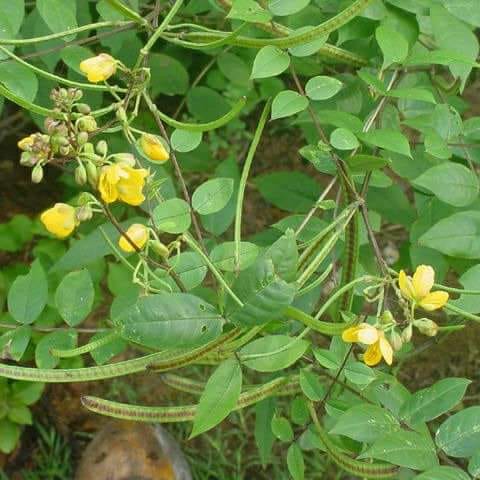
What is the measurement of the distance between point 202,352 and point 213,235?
49 cm

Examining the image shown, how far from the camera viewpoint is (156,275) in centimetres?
122

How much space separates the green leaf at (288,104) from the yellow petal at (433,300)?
38 centimetres

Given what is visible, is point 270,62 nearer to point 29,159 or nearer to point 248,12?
point 248,12

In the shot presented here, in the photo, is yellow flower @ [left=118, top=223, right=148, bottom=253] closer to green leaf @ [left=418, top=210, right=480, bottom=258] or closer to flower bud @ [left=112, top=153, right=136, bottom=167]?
flower bud @ [left=112, top=153, right=136, bottom=167]

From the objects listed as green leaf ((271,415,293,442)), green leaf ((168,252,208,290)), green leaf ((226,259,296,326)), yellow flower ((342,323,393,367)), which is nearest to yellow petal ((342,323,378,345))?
yellow flower ((342,323,393,367))

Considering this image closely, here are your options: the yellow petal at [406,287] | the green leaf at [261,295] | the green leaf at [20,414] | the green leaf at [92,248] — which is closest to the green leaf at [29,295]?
the green leaf at [92,248]

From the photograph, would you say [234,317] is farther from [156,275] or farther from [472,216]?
A: [472,216]

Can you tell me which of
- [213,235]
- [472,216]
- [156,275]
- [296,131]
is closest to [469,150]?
[472,216]

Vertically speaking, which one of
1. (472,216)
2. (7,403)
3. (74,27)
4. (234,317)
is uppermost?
(74,27)

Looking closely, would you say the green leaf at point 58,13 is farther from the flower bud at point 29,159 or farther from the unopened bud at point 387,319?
the unopened bud at point 387,319

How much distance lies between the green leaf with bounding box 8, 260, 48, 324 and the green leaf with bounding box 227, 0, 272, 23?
0.53 metres

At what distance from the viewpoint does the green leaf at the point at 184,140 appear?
1286mm

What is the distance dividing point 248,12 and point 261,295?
48 cm

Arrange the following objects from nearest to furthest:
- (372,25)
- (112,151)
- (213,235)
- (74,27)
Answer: (74,27), (372,25), (213,235), (112,151)
